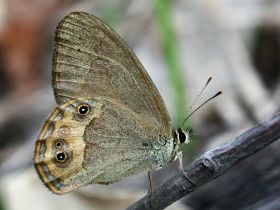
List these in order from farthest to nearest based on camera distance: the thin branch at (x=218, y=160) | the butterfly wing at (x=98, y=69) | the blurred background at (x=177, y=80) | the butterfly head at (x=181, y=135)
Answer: the blurred background at (x=177, y=80) < the butterfly head at (x=181, y=135) < the butterfly wing at (x=98, y=69) < the thin branch at (x=218, y=160)

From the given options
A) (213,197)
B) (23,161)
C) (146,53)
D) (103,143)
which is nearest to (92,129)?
(103,143)

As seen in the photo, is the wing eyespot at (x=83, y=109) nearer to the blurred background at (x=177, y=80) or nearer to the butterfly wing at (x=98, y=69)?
the butterfly wing at (x=98, y=69)

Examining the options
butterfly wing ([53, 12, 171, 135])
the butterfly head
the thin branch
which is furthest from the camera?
the butterfly head

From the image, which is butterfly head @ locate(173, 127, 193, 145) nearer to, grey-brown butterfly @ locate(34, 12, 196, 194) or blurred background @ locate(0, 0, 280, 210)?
grey-brown butterfly @ locate(34, 12, 196, 194)

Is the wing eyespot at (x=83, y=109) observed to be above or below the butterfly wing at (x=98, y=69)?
below

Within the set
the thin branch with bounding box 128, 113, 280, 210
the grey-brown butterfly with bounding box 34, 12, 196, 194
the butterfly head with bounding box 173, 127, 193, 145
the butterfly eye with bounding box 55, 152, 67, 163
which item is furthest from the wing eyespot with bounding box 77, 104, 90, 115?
the thin branch with bounding box 128, 113, 280, 210

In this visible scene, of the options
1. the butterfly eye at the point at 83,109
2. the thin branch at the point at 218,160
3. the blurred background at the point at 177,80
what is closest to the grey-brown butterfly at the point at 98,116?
the butterfly eye at the point at 83,109
